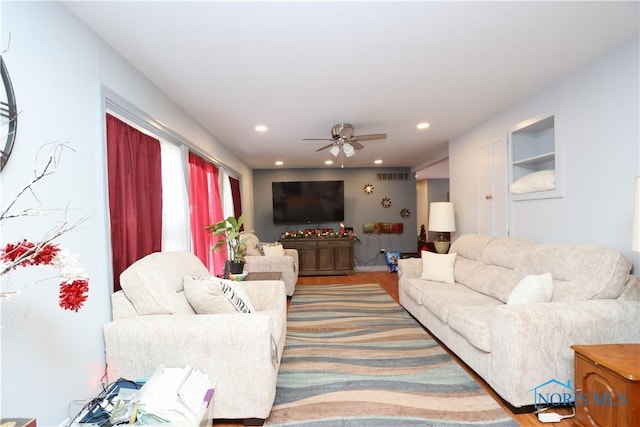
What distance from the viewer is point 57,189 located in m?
1.48

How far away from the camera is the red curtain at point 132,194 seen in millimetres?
1983

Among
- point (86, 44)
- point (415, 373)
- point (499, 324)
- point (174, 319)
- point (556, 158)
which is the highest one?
point (86, 44)

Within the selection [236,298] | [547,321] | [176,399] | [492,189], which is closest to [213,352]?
[176,399]

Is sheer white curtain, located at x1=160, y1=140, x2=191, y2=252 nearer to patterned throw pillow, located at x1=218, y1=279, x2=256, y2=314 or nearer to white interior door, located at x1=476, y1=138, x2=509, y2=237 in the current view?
patterned throw pillow, located at x1=218, y1=279, x2=256, y2=314

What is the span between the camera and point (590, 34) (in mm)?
1921

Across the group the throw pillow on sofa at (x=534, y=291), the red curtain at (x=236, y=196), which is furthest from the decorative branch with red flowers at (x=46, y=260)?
the red curtain at (x=236, y=196)

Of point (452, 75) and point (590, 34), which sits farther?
point (452, 75)

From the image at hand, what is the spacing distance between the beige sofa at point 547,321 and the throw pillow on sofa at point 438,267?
81 cm

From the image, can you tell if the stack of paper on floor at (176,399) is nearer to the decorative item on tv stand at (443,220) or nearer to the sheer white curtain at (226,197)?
the sheer white curtain at (226,197)

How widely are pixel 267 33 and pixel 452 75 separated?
1.47 m

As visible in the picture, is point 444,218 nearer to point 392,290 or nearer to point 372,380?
point 392,290


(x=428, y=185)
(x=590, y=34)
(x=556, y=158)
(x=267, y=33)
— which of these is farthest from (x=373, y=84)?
(x=428, y=185)

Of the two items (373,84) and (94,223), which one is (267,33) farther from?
(94,223)

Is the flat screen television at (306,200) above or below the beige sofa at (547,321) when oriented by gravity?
above
